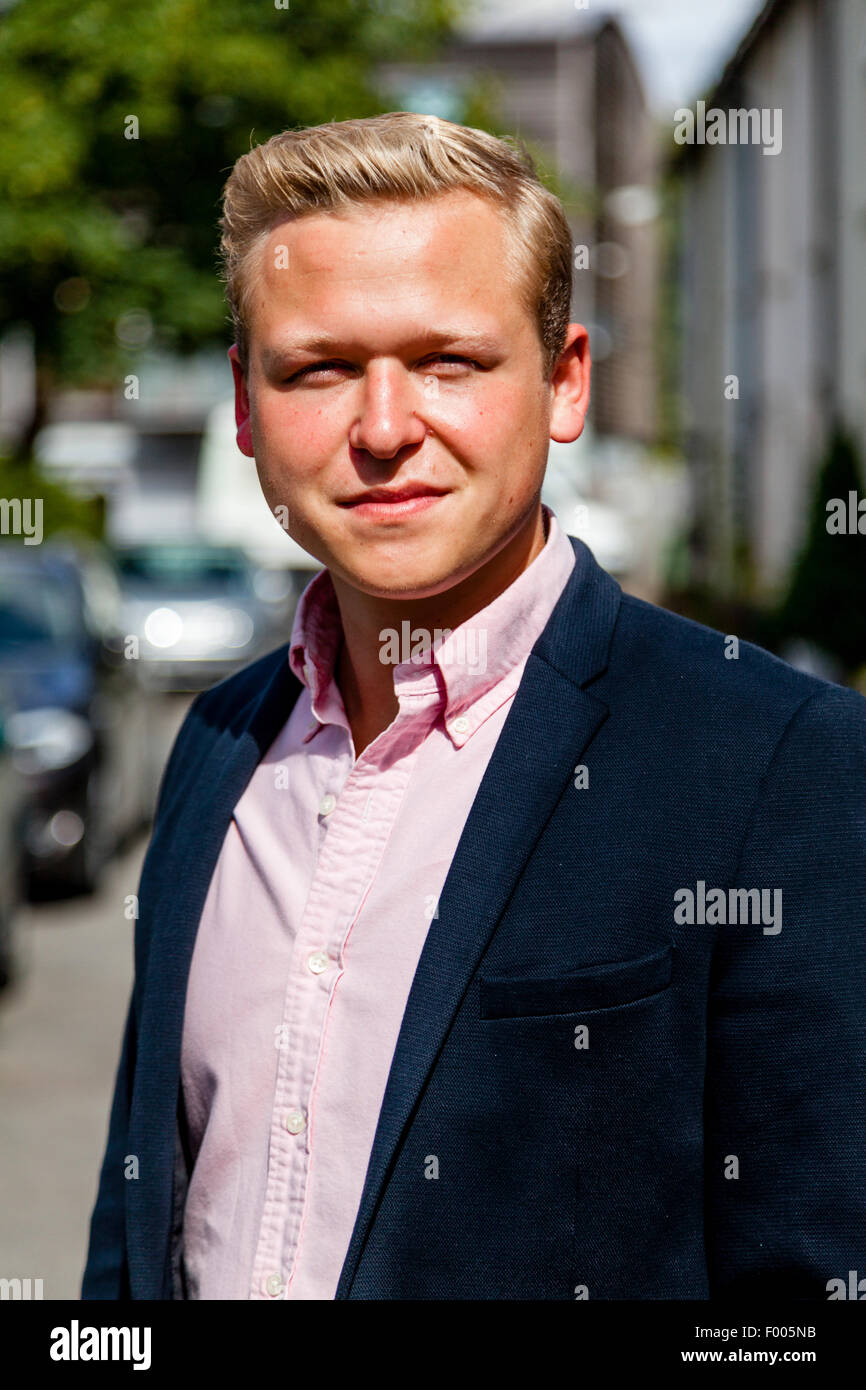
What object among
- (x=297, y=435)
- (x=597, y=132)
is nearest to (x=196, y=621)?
(x=297, y=435)

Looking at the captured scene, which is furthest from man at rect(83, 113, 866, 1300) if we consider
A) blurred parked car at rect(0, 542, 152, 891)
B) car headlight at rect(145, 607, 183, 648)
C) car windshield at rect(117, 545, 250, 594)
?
car windshield at rect(117, 545, 250, 594)

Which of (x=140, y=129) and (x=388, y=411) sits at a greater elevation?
(x=140, y=129)

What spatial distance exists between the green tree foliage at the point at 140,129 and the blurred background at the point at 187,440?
39mm

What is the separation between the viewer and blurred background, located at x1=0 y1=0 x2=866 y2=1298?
307 inches

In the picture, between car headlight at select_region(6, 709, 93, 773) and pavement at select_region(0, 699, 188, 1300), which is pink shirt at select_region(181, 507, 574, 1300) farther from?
car headlight at select_region(6, 709, 93, 773)

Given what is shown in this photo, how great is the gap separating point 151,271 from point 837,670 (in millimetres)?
12464

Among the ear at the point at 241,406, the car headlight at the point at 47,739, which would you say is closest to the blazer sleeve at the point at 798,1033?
the ear at the point at 241,406

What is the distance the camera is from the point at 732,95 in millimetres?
22000

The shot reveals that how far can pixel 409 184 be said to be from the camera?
5.95 feet

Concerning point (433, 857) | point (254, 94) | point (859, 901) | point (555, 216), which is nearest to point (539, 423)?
point (555, 216)

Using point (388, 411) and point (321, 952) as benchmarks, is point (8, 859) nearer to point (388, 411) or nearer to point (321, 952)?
point (321, 952)

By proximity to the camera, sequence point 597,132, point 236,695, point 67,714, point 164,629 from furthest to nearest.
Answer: point 597,132
point 164,629
point 67,714
point 236,695

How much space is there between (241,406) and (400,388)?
37 cm

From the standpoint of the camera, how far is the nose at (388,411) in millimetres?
1819
